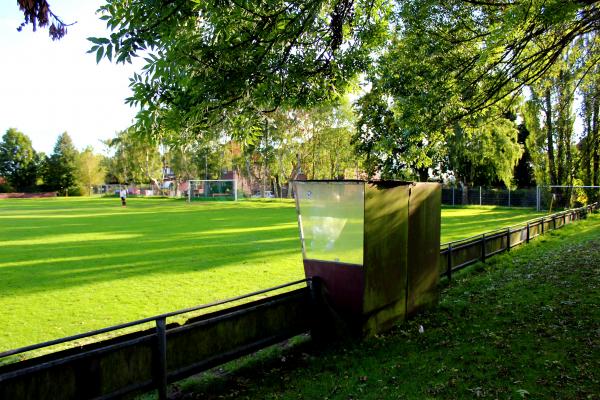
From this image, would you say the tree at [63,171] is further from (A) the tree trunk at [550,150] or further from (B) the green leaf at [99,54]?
(B) the green leaf at [99,54]

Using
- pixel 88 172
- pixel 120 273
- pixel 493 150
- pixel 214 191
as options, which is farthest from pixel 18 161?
pixel 120 273

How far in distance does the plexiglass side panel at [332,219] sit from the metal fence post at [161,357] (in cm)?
273

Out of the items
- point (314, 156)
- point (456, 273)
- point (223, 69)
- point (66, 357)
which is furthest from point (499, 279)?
point (314, 156)

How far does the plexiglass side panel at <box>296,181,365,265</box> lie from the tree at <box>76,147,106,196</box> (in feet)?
307

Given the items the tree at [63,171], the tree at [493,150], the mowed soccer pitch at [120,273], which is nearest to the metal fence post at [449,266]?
the mowed soccer pitch at [120,273]

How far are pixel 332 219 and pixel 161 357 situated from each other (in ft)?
9.77

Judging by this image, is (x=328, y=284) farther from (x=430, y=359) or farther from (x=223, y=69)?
(x=223, y=69)

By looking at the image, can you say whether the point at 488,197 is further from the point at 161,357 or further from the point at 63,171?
the point at 63,171

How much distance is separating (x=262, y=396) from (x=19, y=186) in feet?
337

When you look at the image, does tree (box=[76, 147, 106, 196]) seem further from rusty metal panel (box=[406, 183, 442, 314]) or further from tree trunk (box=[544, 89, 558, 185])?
rusty metal panel (box=[406, 183, 442, 314])

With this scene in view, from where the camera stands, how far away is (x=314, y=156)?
58.6 metres

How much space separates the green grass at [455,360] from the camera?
4.91 metres

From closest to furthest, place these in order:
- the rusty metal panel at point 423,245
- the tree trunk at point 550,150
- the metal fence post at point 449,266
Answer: the rusty metal panel at point 423,245, the metal fence post at point 449,266, the tree trunk at point 550,150

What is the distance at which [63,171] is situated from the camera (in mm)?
89312
